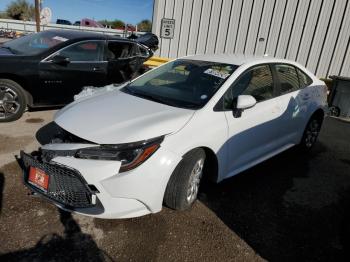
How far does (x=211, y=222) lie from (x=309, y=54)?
7.28 m

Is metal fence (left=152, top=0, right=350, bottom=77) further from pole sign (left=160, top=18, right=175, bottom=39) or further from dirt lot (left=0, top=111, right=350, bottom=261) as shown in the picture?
dirt lot (left=0, top=111, right=350, bottom=261)

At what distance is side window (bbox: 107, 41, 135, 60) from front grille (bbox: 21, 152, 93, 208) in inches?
151

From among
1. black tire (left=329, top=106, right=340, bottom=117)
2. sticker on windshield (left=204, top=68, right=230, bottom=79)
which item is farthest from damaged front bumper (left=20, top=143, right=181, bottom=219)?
black tire (left=329, top=106, right=340, bottom=117)

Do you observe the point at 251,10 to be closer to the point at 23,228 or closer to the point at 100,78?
the point at 100,78

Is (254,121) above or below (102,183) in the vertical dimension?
above

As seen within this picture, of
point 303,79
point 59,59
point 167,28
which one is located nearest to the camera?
point 303,79

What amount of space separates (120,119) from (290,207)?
2.06 meters

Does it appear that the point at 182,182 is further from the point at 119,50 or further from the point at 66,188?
the point at 119,50

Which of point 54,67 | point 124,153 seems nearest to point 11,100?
point 54,67

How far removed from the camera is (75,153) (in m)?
2.52

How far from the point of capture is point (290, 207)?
11.1 ft

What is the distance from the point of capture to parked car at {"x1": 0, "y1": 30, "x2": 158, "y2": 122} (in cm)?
489

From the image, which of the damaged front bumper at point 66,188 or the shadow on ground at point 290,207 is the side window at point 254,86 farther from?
the damaged front bumper at point 66,188

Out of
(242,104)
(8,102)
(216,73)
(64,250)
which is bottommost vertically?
(64,250)
